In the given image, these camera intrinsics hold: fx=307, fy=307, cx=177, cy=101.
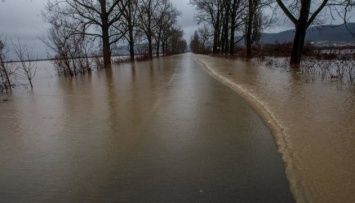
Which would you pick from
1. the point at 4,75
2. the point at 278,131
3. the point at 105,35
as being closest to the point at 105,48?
the point at 105,35

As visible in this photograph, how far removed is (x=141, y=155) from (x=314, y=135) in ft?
8.58

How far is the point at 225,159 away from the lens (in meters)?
3.97

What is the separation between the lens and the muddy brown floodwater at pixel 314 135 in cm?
316

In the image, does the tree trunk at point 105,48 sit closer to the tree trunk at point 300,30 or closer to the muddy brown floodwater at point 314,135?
the tree trunk at point 300,30

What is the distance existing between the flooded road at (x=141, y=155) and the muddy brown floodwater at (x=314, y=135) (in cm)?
19

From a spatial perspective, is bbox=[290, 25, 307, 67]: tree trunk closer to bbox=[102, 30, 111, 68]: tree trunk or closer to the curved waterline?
the curved waterline

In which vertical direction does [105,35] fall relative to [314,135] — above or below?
above

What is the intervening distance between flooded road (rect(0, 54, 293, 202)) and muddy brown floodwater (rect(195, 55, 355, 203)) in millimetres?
188

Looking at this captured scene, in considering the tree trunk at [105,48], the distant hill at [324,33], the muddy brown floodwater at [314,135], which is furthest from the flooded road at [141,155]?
the tree trunk at [105,48]

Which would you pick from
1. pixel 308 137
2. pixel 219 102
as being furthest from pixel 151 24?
pixel 308 137

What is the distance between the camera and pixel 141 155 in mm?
4195

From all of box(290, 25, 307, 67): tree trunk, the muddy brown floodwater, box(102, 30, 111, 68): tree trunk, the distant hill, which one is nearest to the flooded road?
the muddy brown floodwater

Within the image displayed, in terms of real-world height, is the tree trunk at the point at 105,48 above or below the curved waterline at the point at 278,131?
above

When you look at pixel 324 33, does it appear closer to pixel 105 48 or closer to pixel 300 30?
pixel 300 30
